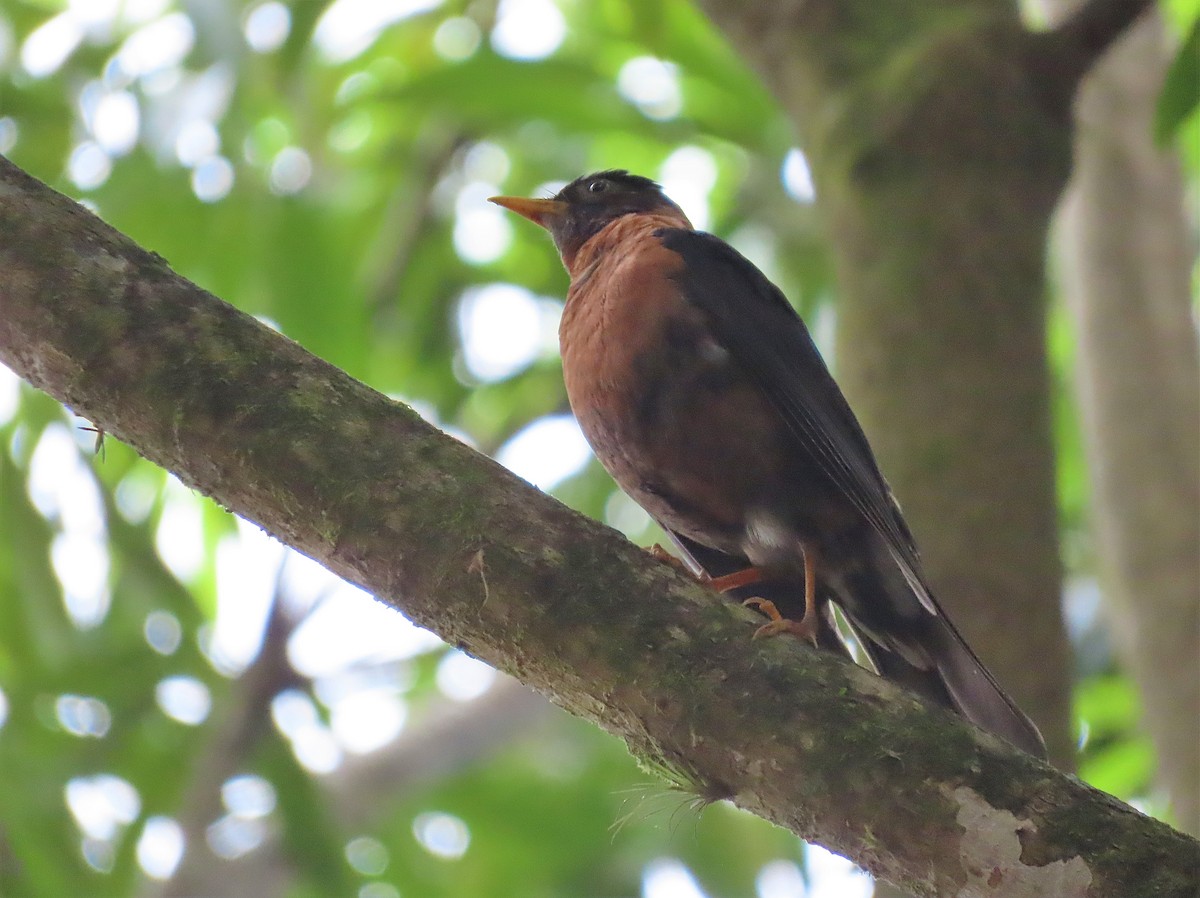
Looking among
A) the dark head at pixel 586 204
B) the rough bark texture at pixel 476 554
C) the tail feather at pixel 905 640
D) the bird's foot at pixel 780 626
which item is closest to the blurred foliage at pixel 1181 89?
the tail feather at pixel 905 640

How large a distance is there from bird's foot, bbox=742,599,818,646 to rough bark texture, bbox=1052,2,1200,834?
1.56m

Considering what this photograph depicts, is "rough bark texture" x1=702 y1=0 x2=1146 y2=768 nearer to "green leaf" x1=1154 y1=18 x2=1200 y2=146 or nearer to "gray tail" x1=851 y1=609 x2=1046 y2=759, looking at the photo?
"gray tail" x1=851 y1=609 x2=1046 y2=759

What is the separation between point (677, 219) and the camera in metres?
4.62

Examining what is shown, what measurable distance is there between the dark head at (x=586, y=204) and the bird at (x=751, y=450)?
3.96 feet

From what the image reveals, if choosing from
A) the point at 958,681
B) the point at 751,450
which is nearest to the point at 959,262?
the point at 751,450

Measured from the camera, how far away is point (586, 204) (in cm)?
480

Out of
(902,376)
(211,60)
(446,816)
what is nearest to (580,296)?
(902,376)

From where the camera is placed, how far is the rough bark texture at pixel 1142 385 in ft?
13.7

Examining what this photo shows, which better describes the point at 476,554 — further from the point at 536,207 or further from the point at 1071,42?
the point at 536,207

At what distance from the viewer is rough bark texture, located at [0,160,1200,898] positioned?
192 cm

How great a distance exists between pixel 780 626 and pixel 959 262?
1562 mm

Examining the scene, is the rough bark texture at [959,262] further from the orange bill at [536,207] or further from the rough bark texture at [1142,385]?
the orange bill at [536,207]

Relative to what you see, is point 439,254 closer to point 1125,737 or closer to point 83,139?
point 83,139

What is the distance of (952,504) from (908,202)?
91cm
